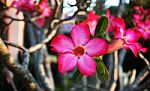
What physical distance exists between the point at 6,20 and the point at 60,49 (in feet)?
4.82

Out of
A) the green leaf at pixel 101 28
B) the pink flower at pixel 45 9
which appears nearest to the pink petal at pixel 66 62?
the green leaf at pixel 101 28

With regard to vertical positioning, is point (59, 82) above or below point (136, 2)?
below

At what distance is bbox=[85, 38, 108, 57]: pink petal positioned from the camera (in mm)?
823

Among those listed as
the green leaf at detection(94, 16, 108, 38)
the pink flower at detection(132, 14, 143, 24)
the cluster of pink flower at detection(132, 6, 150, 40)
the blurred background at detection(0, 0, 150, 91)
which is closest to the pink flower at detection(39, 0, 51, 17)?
the blurred background at detection(0, 0, 150, 91)

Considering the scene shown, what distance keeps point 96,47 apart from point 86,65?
0.05 meters

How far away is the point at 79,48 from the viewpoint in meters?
0.85

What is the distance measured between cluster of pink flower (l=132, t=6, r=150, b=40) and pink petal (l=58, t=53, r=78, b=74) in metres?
1.31

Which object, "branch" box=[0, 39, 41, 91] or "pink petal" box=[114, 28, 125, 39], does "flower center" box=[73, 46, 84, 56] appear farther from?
"branch" box=[0, 39, 41, 91]

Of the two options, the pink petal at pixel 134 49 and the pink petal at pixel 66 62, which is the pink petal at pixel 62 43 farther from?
the pink petal at pixel 134 49

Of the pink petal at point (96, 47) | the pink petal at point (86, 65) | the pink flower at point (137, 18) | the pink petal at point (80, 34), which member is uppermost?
the pink petal at point (80, 34)

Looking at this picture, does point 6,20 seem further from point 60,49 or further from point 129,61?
point 129,61

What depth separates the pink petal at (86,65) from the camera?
80 cm

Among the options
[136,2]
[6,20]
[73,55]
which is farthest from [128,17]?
[73,55]

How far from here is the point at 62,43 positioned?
817 millimetres
